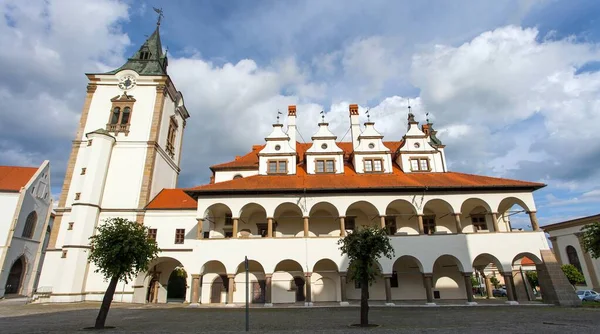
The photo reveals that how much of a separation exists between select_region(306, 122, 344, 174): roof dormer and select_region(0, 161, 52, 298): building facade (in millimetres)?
28273

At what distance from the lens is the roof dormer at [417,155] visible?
84.6ft

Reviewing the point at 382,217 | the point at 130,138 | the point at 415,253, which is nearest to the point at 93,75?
the point at 130,138

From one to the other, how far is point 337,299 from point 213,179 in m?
13.9

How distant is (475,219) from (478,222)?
29 cm

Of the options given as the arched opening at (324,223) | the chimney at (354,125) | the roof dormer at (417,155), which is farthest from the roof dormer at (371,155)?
the arched opening at (324,223)

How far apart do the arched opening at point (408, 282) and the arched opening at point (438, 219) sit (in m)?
2.73

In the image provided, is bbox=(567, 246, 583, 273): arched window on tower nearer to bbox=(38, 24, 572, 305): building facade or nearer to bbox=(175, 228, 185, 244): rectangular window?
bbox=(38, 24, 572, 305): building facade

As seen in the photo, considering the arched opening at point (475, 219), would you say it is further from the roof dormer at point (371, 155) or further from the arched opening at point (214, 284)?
the arched opening at point (214, 284)

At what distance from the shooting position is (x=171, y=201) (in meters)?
27.5

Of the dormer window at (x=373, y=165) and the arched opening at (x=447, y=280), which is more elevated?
the dormer window at (x=373, y=165)

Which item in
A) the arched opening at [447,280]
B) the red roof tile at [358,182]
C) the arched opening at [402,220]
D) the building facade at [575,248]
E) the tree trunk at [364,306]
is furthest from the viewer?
the building facade at [575,248]

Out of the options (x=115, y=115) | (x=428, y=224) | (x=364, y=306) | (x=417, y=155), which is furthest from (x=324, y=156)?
(x=115, y=115)

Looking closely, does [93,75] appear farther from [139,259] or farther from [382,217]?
[382,217]

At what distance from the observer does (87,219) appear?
25.0m
